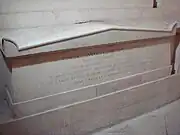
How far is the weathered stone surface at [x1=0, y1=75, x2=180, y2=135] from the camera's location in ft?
4.72

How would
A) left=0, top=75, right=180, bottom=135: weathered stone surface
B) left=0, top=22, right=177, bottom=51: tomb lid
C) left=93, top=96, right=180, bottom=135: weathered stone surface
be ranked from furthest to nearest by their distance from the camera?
left=93, top=96, right=180, bottom=135: weathered stone surface < left=0, top=75, right=180, bottom=135: weathered stone surface < left=0, top=22, right=177, bottom=51: tomb lid

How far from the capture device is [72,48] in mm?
1485

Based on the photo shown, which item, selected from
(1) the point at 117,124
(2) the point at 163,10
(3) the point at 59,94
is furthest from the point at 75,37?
(2) the point at 163,10

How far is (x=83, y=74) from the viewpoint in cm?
160

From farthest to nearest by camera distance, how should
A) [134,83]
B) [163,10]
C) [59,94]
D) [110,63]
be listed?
[163,10] < [134,83] < [110,63] < [59,94]

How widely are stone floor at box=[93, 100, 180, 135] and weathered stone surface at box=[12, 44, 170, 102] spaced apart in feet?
1.12

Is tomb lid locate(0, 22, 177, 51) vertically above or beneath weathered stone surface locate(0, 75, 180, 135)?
above

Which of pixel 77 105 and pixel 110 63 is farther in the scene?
pixel 110 63

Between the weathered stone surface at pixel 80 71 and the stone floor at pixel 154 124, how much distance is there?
1.12 ft

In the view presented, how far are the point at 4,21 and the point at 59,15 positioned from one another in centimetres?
37

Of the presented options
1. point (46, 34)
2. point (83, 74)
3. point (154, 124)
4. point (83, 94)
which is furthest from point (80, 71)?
point (154, 124)

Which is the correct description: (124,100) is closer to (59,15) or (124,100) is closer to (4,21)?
(59,15)

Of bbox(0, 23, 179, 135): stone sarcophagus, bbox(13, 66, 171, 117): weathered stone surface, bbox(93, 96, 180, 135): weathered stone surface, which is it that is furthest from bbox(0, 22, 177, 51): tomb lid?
bbox(93, 96, 180, 135): weathered stone surface

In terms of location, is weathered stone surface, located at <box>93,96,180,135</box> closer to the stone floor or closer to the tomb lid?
the stone floor
